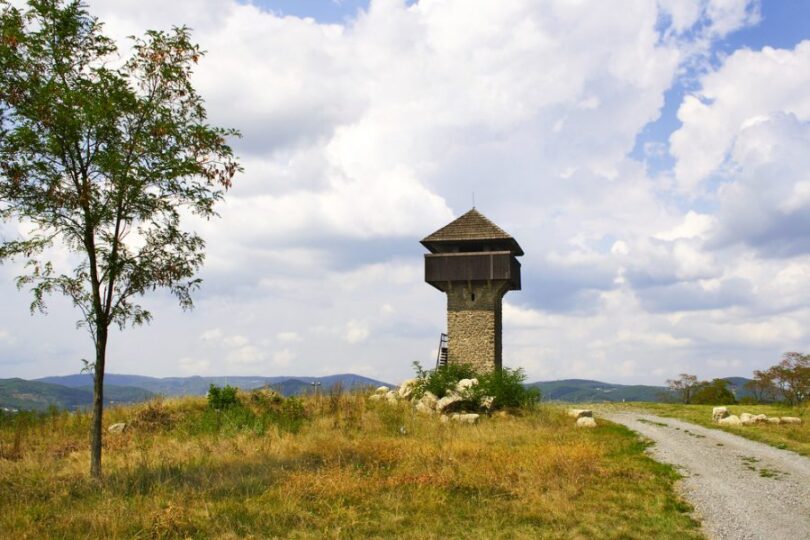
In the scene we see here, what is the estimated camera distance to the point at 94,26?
1204cm

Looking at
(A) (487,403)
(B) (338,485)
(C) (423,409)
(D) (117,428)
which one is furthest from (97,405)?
(A) (487,403)

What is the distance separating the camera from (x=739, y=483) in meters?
11.6

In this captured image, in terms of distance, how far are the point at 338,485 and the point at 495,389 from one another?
43.7ft

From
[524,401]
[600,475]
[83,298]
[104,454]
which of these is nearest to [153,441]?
[104,454]

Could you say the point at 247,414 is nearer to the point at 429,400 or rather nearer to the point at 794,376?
the point at 429,400

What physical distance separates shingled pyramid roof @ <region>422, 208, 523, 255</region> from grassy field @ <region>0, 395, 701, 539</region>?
642 inches

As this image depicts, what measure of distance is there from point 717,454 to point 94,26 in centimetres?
1637

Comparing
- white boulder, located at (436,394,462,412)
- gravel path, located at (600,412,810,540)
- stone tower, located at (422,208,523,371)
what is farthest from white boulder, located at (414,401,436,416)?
stone tower, located at (422,208,523,371)

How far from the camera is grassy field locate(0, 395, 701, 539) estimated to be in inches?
346

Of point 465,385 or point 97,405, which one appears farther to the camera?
point 465,385

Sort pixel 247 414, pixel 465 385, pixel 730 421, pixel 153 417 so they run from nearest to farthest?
pixel 247 414 → pixel 153 417 → pixel 730 421 → pixel 465 385

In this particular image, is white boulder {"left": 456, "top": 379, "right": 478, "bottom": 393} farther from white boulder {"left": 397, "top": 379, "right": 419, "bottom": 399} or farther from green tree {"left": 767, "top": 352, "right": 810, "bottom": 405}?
green tree {"left": 767, "top": 352, "right": 810, "bottom": 405}

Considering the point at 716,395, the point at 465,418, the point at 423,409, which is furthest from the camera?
the point at 716,395

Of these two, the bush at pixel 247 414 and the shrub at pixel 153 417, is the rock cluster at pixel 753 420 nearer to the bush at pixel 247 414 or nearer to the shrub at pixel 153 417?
the bush at pixel 247 414
